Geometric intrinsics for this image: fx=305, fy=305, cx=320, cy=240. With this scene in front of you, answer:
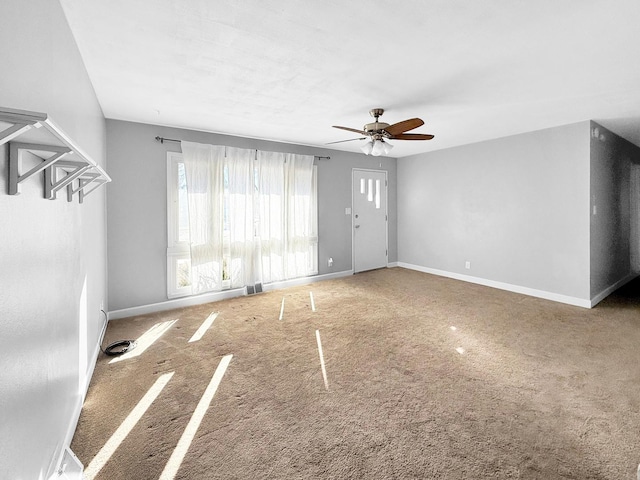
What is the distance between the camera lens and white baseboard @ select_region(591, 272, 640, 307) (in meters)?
4.07

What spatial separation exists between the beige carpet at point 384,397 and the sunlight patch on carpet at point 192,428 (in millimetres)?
34

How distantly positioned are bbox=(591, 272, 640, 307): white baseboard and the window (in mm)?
4054

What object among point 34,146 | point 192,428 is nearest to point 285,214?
point 192,428

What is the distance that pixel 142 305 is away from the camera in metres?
3.90

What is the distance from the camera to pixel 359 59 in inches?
90.0

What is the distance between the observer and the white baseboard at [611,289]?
4.07 meters

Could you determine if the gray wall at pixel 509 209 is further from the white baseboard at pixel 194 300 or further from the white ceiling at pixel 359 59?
the white baseboard at pixel 194 300

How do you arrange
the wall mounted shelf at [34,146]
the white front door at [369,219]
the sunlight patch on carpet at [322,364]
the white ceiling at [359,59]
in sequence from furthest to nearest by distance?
the white front door at [369,219], the sunlight patch on carpet at [322,364], the white ceiling at [359,59], the wall mounted shelf at [34,146]

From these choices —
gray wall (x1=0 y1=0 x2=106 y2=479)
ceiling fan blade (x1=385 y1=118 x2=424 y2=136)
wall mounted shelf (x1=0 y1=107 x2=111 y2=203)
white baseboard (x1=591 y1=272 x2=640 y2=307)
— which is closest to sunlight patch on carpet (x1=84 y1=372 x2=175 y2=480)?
gray wall (x1=0 y1=0 x2=106 y2=479)

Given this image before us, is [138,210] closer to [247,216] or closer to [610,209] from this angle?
[247,216]

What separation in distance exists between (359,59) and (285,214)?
116 inches

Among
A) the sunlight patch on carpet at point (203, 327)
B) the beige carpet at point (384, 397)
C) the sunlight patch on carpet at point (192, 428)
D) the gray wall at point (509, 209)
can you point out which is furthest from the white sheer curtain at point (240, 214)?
the gray wall at point (509, 209)

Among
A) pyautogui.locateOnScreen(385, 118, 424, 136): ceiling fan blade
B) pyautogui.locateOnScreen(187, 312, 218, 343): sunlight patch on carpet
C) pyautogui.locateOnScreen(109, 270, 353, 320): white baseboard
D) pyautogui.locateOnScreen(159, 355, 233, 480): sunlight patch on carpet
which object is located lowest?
pyautogui.locateOnScreen(159, 355, 233, 480): sunlight patch on carpet

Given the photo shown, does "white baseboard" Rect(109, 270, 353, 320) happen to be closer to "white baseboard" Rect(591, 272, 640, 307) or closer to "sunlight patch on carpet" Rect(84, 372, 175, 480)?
"sunlight patch on carpet" Rect(84, 372, 175, 480)
